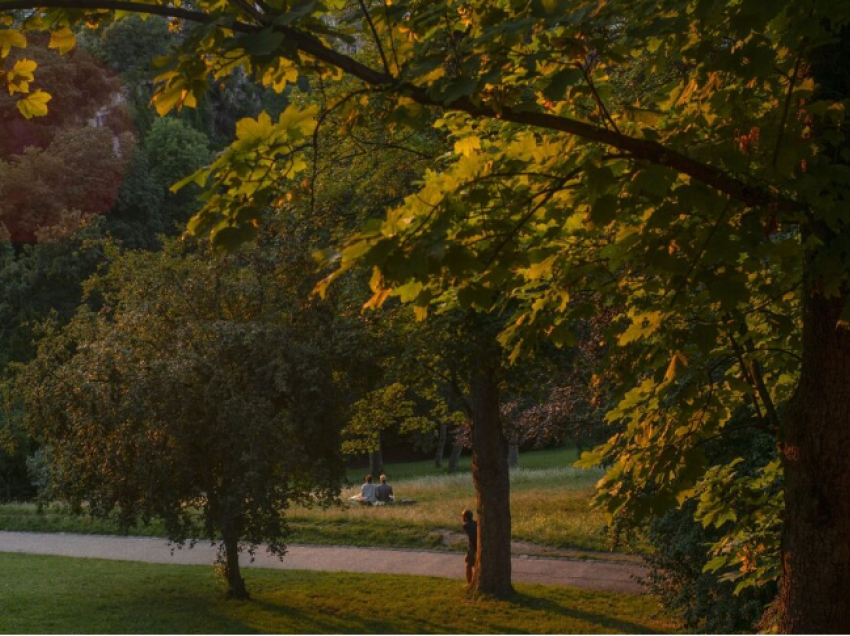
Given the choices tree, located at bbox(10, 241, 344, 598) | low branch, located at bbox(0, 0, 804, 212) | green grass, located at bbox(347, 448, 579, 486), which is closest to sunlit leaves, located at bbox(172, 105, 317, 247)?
low branch, located at bbox(0, 0, 804, 212)

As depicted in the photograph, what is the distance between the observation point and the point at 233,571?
1825 cm

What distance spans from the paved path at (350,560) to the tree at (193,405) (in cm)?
249

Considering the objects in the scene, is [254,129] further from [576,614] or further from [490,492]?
[490,492]

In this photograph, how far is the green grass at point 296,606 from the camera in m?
15.8

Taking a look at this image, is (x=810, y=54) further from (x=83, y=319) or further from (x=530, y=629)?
(x=83, y=319)

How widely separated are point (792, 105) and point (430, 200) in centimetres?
198

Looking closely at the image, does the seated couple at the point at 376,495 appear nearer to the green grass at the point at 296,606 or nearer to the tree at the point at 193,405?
the green grass at the point at 296,606

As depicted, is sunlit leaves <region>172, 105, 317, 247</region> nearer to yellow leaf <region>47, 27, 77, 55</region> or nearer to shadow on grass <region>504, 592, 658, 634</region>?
yellow leaf <region>47, 27, 77, 55</region>

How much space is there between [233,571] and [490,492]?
15.1 feet

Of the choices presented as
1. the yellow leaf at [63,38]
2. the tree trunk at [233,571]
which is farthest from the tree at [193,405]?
the yellow leaf at [63,38]

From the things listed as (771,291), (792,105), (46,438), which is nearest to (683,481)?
(771,291)

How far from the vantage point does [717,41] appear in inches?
215

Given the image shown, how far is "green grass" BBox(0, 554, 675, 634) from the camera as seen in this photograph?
1584 centimetres

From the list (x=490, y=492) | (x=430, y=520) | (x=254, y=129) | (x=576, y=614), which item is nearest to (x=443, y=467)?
(x=430, y=520)
